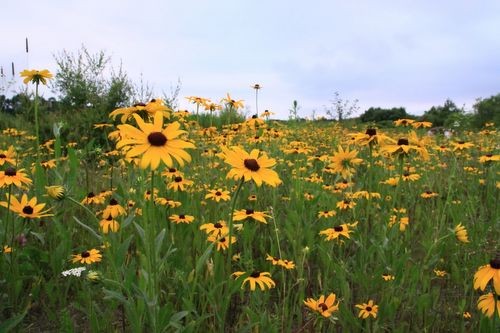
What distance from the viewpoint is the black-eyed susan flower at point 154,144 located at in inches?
50.8

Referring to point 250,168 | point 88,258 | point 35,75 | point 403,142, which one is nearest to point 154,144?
point 250,168

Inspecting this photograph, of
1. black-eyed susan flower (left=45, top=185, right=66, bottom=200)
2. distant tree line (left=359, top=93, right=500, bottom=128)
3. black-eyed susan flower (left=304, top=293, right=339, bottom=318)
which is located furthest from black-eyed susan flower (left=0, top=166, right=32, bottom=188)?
distant tree line (left=359, top=93, right=500, bottom=128)

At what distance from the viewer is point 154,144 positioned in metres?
1.36

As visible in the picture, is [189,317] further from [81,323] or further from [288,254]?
[288,254]

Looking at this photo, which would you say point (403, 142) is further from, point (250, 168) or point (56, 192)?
point (56, 192)

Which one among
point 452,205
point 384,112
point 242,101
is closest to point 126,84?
point 242,101

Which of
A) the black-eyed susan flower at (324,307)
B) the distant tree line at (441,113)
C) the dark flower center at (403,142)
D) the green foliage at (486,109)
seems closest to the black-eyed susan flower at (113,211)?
the black-eyed susan flower at (324,307)

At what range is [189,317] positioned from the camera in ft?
5.75

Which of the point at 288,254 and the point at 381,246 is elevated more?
the point at 381,246

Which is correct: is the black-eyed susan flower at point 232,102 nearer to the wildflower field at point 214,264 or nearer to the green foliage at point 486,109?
the wildflower field at point 214,264

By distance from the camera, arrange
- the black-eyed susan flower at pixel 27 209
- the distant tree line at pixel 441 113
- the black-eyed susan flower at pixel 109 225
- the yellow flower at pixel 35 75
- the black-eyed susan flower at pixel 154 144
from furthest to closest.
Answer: the distant tree line at pixel 441 113
the yellow flower at pixel 35 75
the black-eyed susan flower at pixel 109 225
the black-eyed susan flower at pixel 27 209
the black-eyed susan flower at pixel 154 144

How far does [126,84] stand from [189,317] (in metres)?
A: 7.53

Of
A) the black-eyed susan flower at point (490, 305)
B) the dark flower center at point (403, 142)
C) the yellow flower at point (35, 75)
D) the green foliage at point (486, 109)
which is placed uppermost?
the green foliage at point (486, 109)

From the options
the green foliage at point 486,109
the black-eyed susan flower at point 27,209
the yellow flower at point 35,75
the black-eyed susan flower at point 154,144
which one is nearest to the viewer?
the black-eyed susan flower at point 154,144
